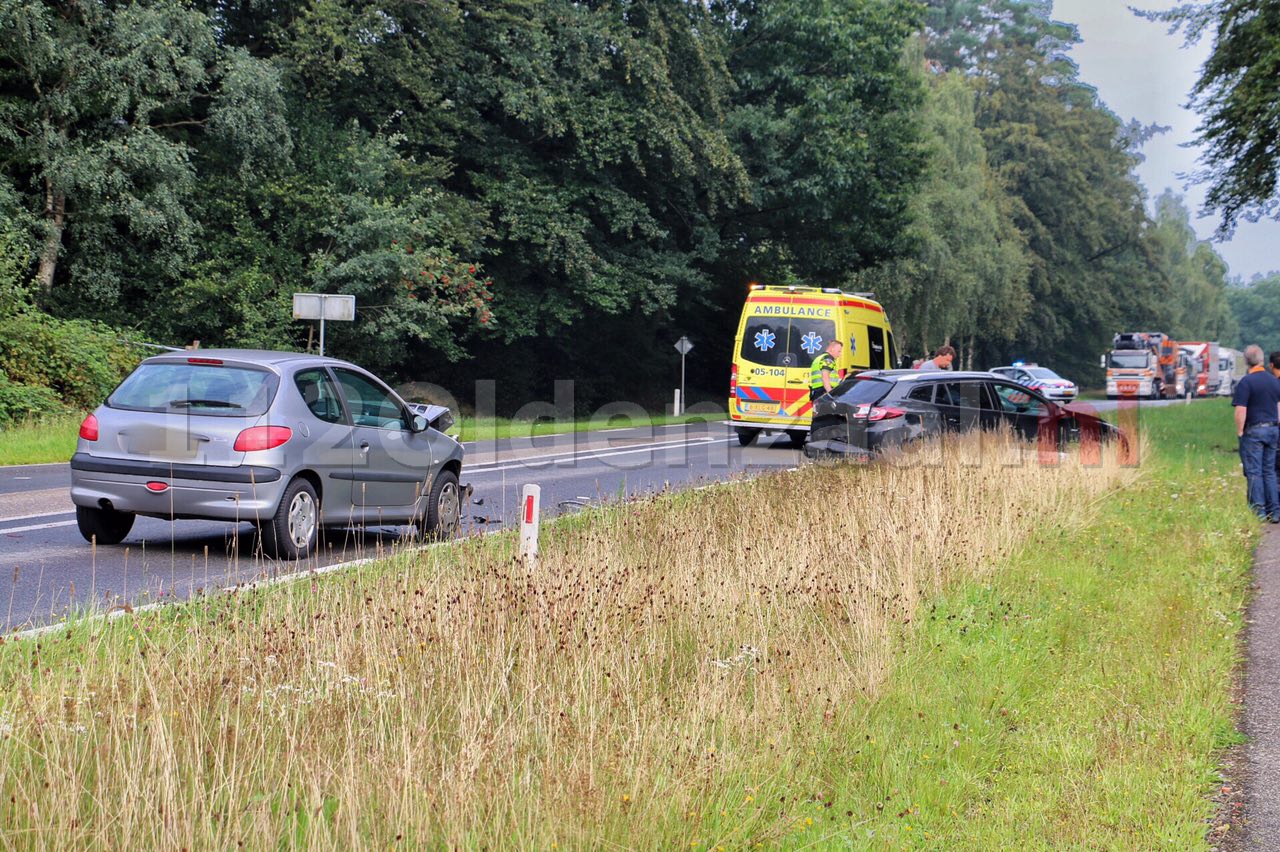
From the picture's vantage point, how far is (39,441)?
1923 cm

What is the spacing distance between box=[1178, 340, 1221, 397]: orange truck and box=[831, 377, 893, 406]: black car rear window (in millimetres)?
65113

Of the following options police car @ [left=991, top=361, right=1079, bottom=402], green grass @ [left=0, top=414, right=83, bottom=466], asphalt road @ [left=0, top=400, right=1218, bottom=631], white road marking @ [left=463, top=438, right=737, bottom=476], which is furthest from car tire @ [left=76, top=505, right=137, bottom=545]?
police car @ [left=991, top=361, right=1079, bottom=402]

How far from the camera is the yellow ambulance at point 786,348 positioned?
2394cm

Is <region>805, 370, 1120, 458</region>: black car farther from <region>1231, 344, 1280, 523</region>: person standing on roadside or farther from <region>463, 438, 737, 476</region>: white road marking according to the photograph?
<region>463, 438, 737, 476</region>: white road marking

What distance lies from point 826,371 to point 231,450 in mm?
12980

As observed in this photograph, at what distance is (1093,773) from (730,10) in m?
38.2

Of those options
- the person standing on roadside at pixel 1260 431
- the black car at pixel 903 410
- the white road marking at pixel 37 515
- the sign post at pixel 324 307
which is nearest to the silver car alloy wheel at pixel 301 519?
the white road marking at pixel 37 515

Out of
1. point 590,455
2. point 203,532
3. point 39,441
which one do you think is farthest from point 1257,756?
point 39,441

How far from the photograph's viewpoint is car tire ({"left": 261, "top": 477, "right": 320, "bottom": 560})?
9586mm

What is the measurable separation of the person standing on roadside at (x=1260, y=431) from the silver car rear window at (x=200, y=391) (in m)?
10.1

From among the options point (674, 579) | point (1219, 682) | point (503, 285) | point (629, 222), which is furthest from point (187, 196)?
point (1219, 682)

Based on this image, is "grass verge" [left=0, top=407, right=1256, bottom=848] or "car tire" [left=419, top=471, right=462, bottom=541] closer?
"grass verge" [left=0, top=407, right=1256, bottom=848]

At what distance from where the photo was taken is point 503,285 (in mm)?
34938

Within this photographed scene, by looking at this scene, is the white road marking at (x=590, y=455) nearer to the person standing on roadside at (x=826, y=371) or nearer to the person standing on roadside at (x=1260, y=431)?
the person standing on roadside at (x=826, y=371)
